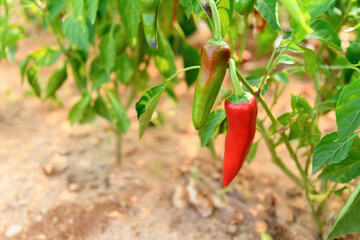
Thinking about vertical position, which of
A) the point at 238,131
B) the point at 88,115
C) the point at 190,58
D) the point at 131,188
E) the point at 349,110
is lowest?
the point at 131,188

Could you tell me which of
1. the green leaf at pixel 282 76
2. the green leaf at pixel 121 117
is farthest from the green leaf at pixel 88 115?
the green leaf at pixel 282 76

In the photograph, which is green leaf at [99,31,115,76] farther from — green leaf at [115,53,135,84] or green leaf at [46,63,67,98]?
green leaf at [46,63,67,98]

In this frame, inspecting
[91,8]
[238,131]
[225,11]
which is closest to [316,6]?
[225,11]

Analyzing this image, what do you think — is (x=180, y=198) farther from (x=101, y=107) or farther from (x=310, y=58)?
(x=310, y=58)

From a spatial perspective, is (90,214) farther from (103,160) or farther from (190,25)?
(190,25)

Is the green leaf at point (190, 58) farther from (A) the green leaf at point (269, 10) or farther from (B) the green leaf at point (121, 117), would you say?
(A) the green leaf at point (269, 10)
